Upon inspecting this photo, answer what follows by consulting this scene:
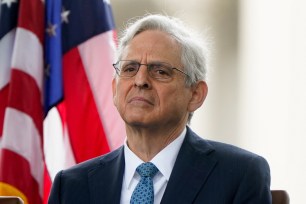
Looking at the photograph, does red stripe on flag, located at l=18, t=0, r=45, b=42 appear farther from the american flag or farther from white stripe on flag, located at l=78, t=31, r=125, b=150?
white stripe on flag, located at l=78, t=31, r=125, b=150

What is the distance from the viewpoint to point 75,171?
2475 millimetres

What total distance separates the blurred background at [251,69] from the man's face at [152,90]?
211 cm

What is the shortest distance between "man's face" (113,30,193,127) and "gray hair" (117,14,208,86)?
0.02 m

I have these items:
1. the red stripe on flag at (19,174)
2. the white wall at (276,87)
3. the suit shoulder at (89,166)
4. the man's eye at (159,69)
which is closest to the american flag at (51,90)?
the red stripe on flag at (19,174)

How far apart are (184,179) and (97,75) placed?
124cm

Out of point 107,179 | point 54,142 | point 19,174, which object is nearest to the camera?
point 107,179

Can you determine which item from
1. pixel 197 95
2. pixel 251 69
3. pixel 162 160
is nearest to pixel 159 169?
pixel 162 160

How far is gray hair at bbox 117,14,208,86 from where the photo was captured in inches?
95.1

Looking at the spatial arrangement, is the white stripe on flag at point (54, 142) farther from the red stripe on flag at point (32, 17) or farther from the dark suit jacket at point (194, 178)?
the dark suit jacket at point (194, 178)

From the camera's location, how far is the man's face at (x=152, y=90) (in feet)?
7.64

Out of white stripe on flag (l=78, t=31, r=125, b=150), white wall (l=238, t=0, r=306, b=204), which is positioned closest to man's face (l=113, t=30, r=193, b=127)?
white stripe on flag (l=78, t=31, r=125, b=150)

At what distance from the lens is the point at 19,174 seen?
129 inches

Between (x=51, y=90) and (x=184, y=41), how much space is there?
1.17 m

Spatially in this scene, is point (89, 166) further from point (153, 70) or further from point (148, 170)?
point (153, 70)
